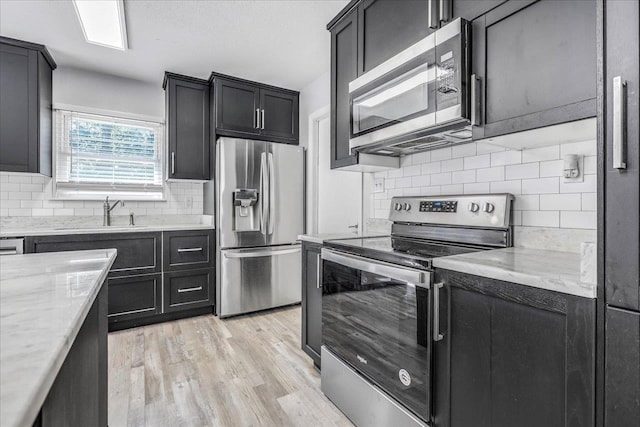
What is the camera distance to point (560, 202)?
144 centimetres

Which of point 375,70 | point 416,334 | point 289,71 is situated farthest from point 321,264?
point 289,71

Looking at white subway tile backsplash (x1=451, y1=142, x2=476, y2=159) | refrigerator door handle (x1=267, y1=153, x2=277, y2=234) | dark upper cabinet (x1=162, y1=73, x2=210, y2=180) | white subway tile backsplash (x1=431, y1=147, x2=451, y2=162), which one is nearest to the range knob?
white subway tile backsplash (x1=451, y1=142, x2=476, y2=159)

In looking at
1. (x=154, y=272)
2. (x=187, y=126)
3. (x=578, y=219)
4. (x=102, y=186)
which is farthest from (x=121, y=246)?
(x=578, y=219)

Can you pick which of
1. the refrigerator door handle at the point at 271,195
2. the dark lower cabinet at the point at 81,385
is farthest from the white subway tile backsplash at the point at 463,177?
the refrigerator door handle at the point at 271,195

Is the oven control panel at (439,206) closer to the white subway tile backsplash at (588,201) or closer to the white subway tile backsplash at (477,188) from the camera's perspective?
the white subway tile backsplash at (477,188)

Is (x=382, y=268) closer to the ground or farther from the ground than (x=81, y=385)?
farther from the ground

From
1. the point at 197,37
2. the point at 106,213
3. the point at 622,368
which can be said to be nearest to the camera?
the point at 622,368

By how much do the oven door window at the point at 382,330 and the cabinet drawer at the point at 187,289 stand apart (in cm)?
196

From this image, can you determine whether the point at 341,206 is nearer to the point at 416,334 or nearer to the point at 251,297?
the point at 251,297

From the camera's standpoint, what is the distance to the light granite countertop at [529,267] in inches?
35.4

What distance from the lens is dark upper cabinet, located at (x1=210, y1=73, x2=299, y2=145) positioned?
347 cm

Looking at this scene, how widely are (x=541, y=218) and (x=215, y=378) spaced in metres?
2.17

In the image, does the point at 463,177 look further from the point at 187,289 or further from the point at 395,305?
the point at 187,289

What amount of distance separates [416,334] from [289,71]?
302 cm
